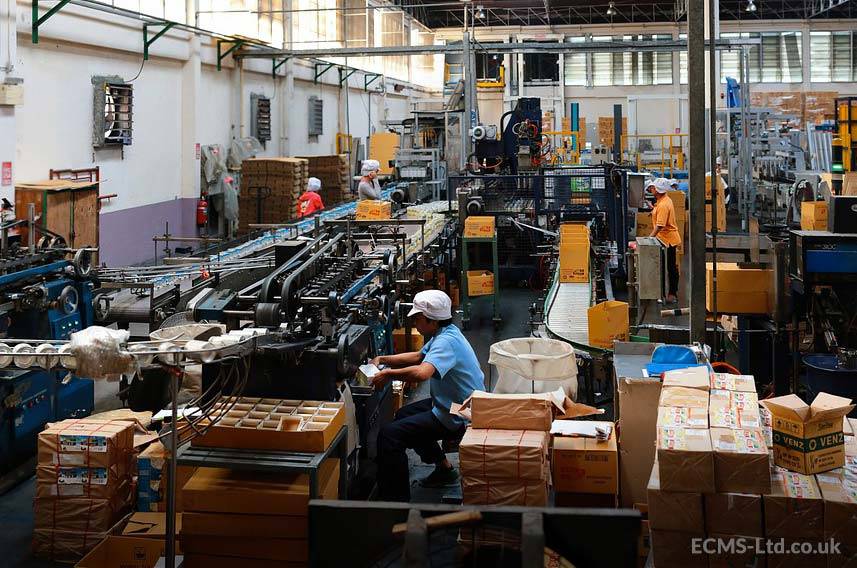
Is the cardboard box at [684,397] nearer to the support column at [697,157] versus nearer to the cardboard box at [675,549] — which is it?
the cardboard box at [675,549]

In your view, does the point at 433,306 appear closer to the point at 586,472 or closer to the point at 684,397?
the point at 586,472

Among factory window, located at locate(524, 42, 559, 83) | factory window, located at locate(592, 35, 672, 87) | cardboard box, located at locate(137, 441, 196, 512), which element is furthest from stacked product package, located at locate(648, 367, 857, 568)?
factory window, located at locate(592, 35, 672, 87)

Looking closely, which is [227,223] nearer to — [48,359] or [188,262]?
[188,262]

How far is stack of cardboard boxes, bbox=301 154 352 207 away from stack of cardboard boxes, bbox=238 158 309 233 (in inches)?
134

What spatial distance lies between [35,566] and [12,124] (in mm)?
6030

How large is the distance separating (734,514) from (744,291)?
328 centimetres

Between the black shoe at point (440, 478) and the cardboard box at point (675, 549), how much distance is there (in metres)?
1.89

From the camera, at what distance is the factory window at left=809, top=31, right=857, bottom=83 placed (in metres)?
27.0

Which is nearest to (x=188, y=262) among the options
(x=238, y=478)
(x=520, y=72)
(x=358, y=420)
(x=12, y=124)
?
(x=12, y=124)

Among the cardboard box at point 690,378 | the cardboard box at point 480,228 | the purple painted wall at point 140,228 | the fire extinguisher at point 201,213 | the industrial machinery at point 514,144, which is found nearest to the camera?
the cardboard box at point 690,378

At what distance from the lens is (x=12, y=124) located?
9.10 m

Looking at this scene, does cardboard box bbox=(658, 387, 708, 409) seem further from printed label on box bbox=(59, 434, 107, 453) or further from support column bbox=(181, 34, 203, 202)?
support column bbox=(181, 34, 203, 202)

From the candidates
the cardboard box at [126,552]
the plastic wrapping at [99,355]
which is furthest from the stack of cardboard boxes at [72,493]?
the plastic wrapping at [99,355]

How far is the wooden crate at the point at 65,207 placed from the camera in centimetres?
827
